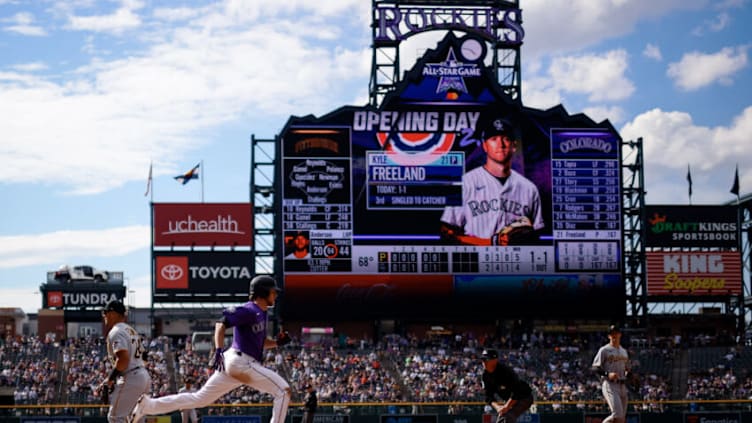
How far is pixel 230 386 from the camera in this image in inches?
551

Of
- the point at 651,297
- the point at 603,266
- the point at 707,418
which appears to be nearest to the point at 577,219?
the point at 603,266

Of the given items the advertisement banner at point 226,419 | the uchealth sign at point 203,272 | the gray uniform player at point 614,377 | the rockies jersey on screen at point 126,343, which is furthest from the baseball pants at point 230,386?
the uchealth sign at point 203,272

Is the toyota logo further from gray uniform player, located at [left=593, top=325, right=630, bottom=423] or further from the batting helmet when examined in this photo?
the batting helmet

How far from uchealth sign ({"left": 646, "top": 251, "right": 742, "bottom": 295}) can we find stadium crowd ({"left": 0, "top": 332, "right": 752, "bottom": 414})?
2.65 metres

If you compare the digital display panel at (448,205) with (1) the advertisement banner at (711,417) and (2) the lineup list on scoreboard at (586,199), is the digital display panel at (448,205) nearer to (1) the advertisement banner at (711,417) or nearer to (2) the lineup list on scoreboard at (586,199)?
(2) the lineup list on scoreboard at (586,199)

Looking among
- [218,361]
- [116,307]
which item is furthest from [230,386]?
[116,307]

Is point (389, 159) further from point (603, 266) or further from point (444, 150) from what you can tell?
point (603, 266)

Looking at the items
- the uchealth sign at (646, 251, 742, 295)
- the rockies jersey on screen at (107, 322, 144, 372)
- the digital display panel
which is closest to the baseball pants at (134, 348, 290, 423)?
the rockies jersey on screen at (107, 322, 144, 372)

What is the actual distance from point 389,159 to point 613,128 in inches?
398

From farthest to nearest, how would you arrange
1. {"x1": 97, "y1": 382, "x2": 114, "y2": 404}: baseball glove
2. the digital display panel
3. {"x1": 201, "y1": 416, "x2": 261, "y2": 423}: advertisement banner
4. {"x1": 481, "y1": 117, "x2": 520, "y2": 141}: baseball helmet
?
{"x1": 481, "y1": 117, "x2": 520, "y2": 141}: baseball helmet
the digital display panel
{"x1": 201, "y1": 416, "x2": 261, "y2": 423}: advertisement banner
{"x1": 97, "y1": 382, "x2": 114, "y2": 404}: baseball glove

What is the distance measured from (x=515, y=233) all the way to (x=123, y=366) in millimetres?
35279

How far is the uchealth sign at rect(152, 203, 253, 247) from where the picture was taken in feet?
167

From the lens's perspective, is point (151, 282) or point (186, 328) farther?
point (186, 328)

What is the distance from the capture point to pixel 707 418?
3284cm
